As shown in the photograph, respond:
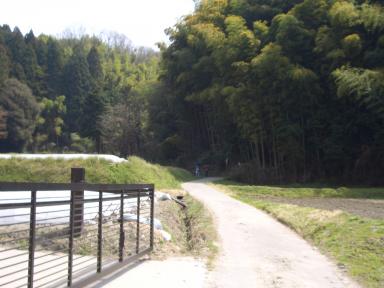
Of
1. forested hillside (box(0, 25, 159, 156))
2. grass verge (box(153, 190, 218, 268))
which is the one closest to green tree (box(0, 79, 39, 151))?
forested hillside (box(0, 25, 159, 156))

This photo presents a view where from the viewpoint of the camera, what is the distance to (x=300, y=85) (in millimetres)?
28328

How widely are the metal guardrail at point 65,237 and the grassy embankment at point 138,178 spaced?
146cm

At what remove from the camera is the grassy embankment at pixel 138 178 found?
1059 centimetres

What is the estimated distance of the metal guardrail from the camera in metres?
4.05

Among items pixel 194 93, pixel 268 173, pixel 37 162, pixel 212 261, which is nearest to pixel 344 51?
pixel 268 173

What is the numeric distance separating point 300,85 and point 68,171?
1434cm

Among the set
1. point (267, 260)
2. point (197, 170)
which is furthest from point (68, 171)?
point (197, 170)

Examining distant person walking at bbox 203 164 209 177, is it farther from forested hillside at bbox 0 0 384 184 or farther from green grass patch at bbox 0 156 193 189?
green grass patch at bbox 0 156 193 189

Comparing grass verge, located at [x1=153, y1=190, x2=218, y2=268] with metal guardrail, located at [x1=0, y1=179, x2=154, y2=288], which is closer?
metal guardrail, located at [x1=0, y1=179, x2=154, y2=288]

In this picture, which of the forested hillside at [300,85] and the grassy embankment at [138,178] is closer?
the grassy embankment at [138,178]

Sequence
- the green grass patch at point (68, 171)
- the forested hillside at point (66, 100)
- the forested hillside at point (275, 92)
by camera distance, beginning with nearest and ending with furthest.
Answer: the green grass patch at point (68, 171) < the forested hillside at point (275, 92) < the forested hillside at point (66, 100)

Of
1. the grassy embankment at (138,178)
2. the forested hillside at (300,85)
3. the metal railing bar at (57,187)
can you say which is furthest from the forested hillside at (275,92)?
the metal railing bar at (57,187)

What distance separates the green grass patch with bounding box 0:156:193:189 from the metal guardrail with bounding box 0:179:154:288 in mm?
10219

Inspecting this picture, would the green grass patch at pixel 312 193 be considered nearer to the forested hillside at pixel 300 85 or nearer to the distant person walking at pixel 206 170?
the forested hillside at pixel 300 85
